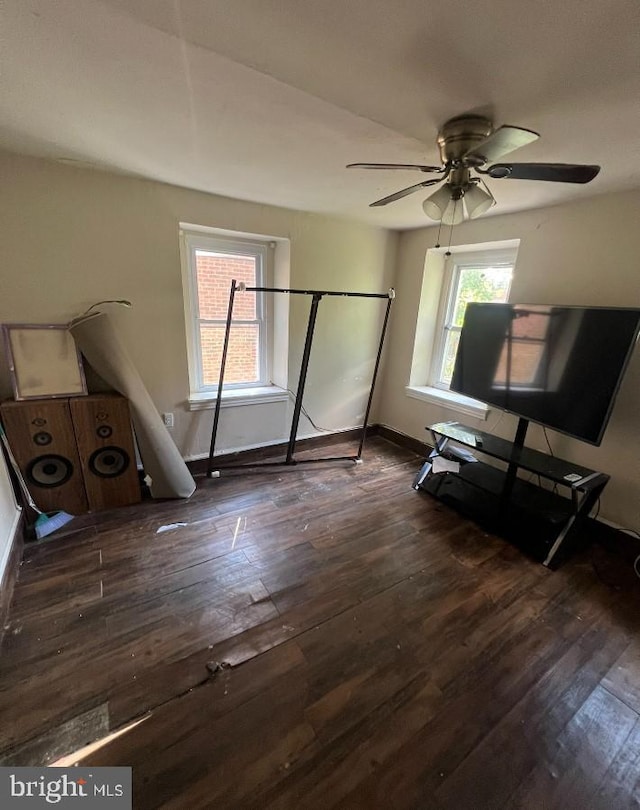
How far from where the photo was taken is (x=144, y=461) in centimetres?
228

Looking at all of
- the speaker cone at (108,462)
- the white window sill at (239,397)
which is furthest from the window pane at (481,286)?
the speaker cone at (108,462)

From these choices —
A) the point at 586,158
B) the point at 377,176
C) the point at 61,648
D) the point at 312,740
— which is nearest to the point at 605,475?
the point at 586,158

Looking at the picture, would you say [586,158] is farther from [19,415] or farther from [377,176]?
[19,415]

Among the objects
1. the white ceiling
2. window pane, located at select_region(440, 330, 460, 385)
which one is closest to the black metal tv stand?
Answer: window pane, located at select_region(440, 330, 460, 385)

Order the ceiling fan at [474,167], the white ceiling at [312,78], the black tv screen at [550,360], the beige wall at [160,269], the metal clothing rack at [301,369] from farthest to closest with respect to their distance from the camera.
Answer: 1. the metal clothing rack at [301,369]
2. the beige wall at [160,269]
3. the black tv screen at [550,360]
4. the ceiling fan at [474,167]
5. the white ceiling at [312,78]

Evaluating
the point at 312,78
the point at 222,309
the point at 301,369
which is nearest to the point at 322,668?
the point at 301,369

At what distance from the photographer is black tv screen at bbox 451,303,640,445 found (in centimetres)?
172

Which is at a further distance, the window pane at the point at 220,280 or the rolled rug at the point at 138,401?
the window pane at the point at 220,280

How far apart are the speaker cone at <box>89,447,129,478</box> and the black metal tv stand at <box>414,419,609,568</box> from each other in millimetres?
2253

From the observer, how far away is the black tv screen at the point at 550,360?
1.72 m

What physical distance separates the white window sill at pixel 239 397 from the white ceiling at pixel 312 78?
63.5 inches

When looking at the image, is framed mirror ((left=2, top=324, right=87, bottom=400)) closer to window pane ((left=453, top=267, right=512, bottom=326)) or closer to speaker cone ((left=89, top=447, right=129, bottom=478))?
speaker cone ((left=89, top=447, right=129, bottom=478))

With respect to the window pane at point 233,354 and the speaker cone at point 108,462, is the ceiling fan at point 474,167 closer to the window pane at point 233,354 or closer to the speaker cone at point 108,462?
the window pane at point 233,354

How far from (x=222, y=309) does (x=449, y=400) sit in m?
2.23
